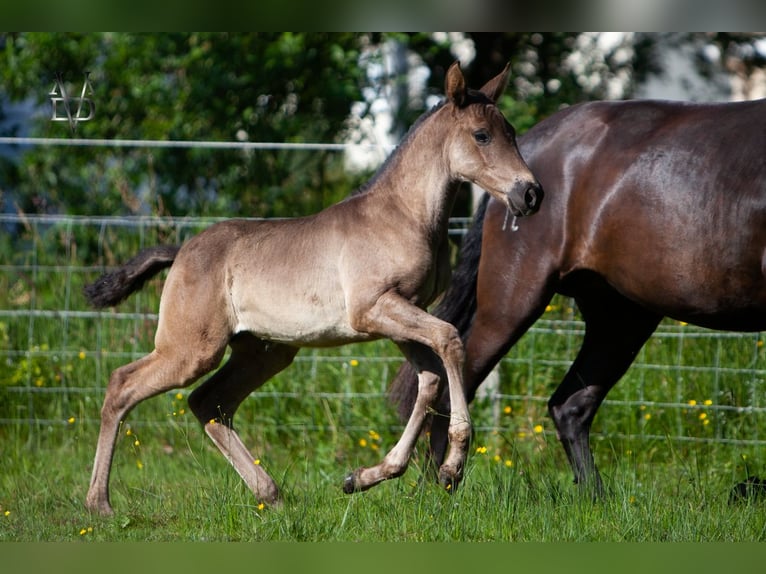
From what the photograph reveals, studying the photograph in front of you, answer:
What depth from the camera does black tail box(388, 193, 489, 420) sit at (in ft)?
18.7

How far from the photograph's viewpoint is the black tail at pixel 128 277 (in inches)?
207

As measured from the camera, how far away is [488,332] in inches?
218

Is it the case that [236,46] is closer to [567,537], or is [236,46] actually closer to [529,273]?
[529,273]

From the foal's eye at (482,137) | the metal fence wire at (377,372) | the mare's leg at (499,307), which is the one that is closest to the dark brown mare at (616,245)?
the mare's leg at (499,307)

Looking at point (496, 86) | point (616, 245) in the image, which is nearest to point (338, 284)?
point (496, 86)

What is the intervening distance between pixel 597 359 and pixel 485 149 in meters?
1.87

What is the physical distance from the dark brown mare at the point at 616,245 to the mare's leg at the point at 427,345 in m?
1.01

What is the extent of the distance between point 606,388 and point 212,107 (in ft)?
19.3

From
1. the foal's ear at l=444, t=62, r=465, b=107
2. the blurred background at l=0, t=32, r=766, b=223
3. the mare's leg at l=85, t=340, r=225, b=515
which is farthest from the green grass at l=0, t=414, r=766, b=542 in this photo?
the blurred background at l=0, t=32, r=766, b=223

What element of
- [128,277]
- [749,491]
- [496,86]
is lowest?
[749,491]

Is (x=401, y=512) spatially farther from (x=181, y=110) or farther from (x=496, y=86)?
(x=181, y=110)

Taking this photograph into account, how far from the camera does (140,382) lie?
16.6 feet

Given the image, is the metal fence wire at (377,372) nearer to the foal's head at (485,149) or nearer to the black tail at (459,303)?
the black tail at (459,303)

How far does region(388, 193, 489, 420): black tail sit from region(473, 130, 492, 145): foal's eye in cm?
134
